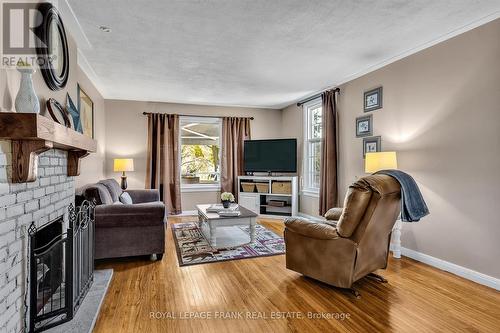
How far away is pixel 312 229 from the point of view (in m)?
2.62

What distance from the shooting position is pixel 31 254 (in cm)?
180

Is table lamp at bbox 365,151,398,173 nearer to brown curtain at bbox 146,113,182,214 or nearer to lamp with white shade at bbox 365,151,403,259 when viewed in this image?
lamp with white shade at bbox 365,151,403,259

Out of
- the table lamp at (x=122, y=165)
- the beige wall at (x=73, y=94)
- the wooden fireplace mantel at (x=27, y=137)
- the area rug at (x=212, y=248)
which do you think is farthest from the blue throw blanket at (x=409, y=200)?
the table lamp at (x=122, y=165)

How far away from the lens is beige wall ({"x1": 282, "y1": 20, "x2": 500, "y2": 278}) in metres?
2.69

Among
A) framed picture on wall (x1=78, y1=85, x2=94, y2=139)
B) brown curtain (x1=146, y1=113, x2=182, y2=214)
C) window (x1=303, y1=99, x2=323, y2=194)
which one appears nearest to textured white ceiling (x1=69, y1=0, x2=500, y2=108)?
framed picture on wall (x1=78, y1=85, x2=94, y2=139)

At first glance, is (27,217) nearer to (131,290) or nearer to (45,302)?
(45,302)

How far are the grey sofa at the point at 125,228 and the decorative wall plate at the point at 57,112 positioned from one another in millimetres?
955

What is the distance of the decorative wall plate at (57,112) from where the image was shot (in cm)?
222

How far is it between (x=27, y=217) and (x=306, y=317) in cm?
201

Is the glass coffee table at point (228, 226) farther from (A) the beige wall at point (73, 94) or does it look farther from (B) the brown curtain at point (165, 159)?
(A) the beige wall at point (73, 94)

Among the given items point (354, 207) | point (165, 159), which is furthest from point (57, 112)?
point (165, 159)

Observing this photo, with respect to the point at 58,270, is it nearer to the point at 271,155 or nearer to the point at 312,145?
the point at 271,155

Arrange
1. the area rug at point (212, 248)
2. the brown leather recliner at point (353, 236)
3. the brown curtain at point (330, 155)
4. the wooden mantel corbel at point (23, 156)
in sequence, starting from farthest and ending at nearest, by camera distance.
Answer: the brown curtain at point (330, 155) → the area rug at point (212, 248) → the brown leather recliner at point (353, 236) → the wooden mantel corbel at point (23, 156)

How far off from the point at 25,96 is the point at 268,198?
491 cm
